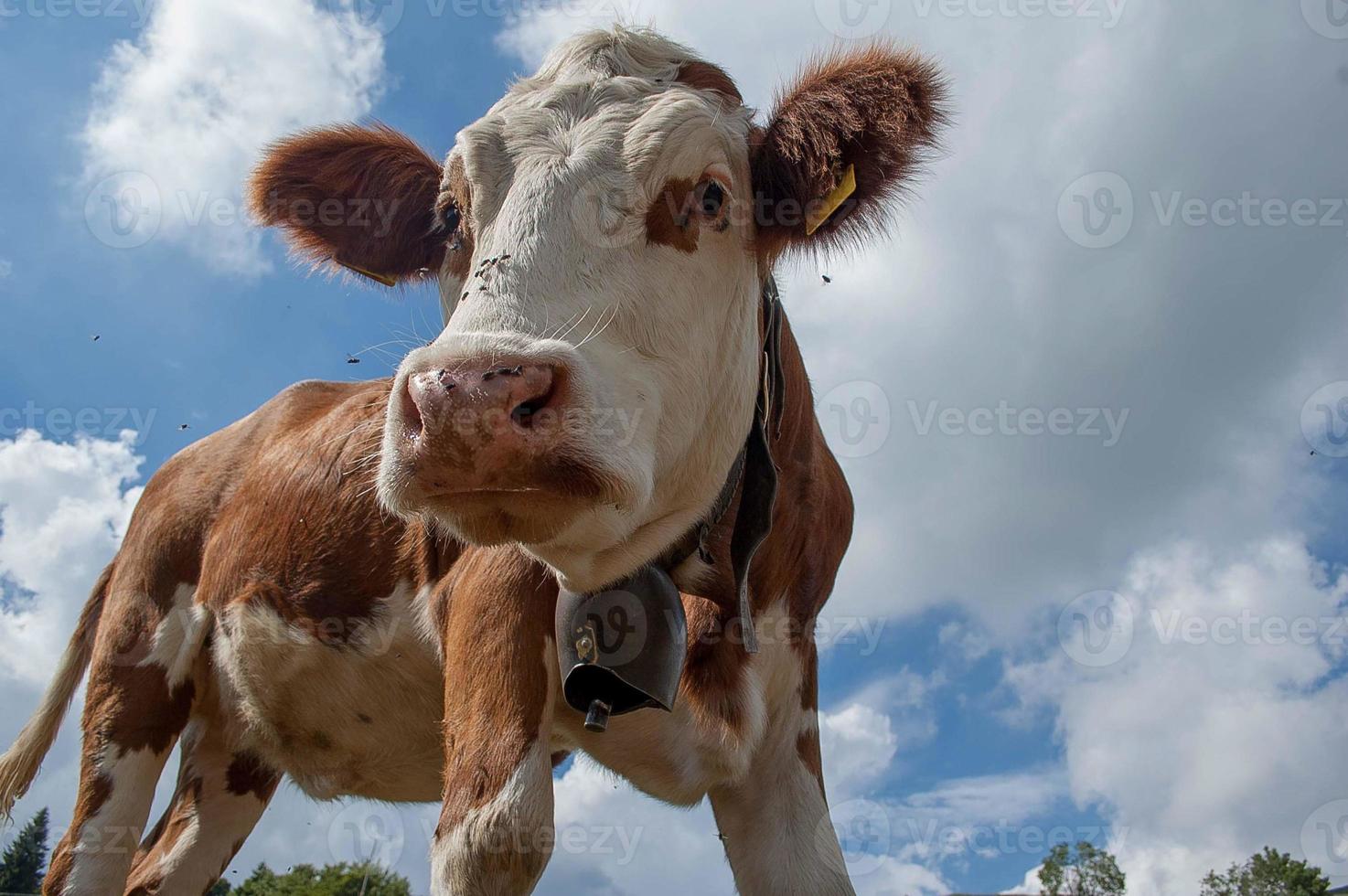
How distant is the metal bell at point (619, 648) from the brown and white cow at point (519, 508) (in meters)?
0.12

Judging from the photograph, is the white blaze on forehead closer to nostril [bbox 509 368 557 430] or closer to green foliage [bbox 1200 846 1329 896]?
nostril [bbox 509 368 557 430]

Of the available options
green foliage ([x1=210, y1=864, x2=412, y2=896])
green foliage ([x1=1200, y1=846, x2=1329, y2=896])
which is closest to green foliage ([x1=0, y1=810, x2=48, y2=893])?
green foliage ([x1=210, y1=864, x2=412, y2=896])

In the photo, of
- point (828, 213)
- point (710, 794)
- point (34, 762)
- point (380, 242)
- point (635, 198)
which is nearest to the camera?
point (635, 198)

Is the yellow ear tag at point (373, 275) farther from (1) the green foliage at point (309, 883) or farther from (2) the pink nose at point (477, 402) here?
(1) the green foliage at point (309, 883)

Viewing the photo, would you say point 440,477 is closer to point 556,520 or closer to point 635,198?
point 556,520

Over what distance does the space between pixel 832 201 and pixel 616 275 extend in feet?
3.32

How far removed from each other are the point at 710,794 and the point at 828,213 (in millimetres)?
2235

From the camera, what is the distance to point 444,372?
7.88 feet

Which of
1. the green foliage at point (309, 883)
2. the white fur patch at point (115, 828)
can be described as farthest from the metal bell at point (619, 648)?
the green foliage at point (309, 883)

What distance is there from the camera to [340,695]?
15.8 feet

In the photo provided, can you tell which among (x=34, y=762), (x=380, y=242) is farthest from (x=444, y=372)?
(x=34, y=762)

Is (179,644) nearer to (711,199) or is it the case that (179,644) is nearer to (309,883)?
(711,199)

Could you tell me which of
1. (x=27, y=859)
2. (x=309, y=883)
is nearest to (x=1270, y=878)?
(x=309, y=883)

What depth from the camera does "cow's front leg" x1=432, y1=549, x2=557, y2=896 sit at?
3.17 metres
